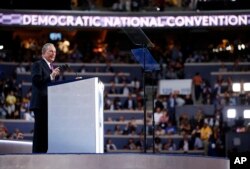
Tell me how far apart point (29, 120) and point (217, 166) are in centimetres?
1602

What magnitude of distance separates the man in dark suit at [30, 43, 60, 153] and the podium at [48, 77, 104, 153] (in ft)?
0.56

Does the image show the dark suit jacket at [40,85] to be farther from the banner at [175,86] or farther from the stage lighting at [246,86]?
the banner at [175,86]

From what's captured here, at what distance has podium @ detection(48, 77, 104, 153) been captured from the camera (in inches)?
376

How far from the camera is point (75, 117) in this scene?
31.6 ft

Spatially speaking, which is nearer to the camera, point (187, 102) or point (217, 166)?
point (217, 166)

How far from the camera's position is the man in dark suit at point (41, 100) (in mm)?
9898

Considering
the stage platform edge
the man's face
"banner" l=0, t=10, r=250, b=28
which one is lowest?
the stage platform edge

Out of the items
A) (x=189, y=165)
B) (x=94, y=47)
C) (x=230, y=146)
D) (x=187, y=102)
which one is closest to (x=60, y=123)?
(x=189, y=165)

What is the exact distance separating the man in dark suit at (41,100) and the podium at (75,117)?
0.17 m

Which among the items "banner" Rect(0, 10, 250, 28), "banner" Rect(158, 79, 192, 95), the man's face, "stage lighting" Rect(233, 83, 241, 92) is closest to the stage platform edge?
the man's face

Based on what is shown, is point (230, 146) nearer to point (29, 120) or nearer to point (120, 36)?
point (29, 120)

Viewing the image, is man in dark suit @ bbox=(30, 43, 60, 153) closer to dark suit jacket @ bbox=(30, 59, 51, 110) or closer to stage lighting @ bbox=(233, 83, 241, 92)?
dark suit jacket @ bbox=(30, 59, 51, 110)

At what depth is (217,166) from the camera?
9.80 meters

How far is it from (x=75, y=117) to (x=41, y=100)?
605 millimetres
